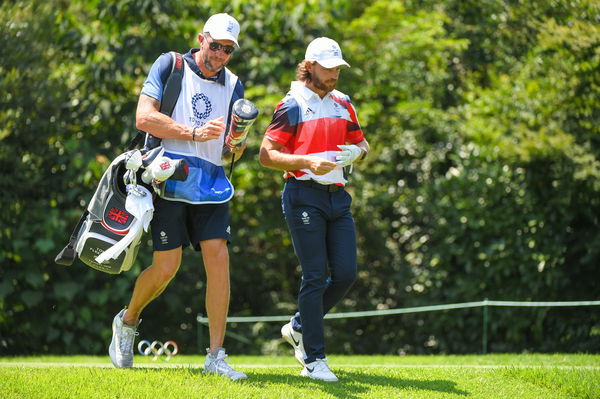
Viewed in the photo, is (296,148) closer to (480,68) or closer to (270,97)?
(270,97)

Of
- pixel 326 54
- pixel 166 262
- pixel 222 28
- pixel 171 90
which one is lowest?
pixel 166 262

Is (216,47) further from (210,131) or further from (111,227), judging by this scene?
(111,227)

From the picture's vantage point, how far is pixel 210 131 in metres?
5.43

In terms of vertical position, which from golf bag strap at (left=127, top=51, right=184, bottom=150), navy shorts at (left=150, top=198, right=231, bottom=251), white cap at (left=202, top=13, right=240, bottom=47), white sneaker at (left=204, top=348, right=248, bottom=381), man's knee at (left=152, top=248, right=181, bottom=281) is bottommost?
white sneaker at (left=204, top=348, right=248, bottom=381)

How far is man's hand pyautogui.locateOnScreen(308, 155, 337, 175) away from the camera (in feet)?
17.8

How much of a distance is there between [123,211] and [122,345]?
41.3 inches

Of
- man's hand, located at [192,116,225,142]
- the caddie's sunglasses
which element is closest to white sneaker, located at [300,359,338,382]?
man's hand, located at [192,116,225,142]

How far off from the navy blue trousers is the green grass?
0.36 metres

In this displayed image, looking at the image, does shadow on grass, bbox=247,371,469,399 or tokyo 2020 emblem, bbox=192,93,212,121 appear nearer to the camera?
shadow on grass, bbox=247,371,469,399

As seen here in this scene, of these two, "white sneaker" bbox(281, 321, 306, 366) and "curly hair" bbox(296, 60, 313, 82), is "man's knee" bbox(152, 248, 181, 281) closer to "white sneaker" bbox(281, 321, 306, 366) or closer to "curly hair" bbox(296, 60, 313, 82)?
"white sneaker" bbox(281, 321, 306, 366)

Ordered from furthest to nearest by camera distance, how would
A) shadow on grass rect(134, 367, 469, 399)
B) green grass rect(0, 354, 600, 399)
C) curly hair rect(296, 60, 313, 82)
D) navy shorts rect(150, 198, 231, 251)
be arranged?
curly hair rect(296, 60, 313, 82)
navy shorts rect(150, 198, 231, 251)
shadow on grass rect(134, 367, 469, 399)
green grass rect(0, 354, 600, 399)

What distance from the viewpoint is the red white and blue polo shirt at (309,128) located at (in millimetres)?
5746

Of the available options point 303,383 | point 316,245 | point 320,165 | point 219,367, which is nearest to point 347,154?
point 320,165

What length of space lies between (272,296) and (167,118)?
351 inches
